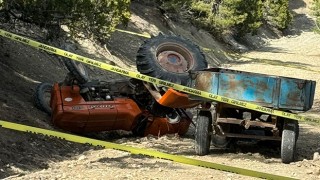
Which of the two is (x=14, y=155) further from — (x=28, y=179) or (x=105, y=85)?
(x=105, y=85)

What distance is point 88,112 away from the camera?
8.09 metres

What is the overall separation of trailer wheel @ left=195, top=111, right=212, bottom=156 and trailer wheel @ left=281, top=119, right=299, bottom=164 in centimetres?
104

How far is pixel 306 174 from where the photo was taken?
6.62m

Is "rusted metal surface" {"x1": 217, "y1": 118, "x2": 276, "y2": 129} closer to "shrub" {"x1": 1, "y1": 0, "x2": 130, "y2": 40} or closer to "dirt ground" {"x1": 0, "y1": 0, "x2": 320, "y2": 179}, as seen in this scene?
"dirt ground" {"x1": 0, "y1": 0, "x2": 320, "y2": 179}

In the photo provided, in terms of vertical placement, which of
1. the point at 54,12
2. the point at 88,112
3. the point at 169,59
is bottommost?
the point at 88,112

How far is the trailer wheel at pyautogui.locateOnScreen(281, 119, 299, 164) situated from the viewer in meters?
7.29

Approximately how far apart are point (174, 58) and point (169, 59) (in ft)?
0.45

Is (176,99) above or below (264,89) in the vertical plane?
below

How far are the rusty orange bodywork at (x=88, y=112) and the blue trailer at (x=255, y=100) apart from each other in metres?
→ 1.21

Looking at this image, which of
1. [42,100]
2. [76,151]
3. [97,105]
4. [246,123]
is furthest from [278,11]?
[76,151]

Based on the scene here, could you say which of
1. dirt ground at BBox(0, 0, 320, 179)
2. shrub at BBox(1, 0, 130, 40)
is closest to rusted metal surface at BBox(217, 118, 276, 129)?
dirt ground at BBox(0, 0, 320, 179)

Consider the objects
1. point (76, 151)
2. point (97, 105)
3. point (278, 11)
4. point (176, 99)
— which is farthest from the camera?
point (278, 11)

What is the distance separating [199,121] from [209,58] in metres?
20.6

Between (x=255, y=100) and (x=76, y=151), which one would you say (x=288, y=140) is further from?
(x=76, y=151)
